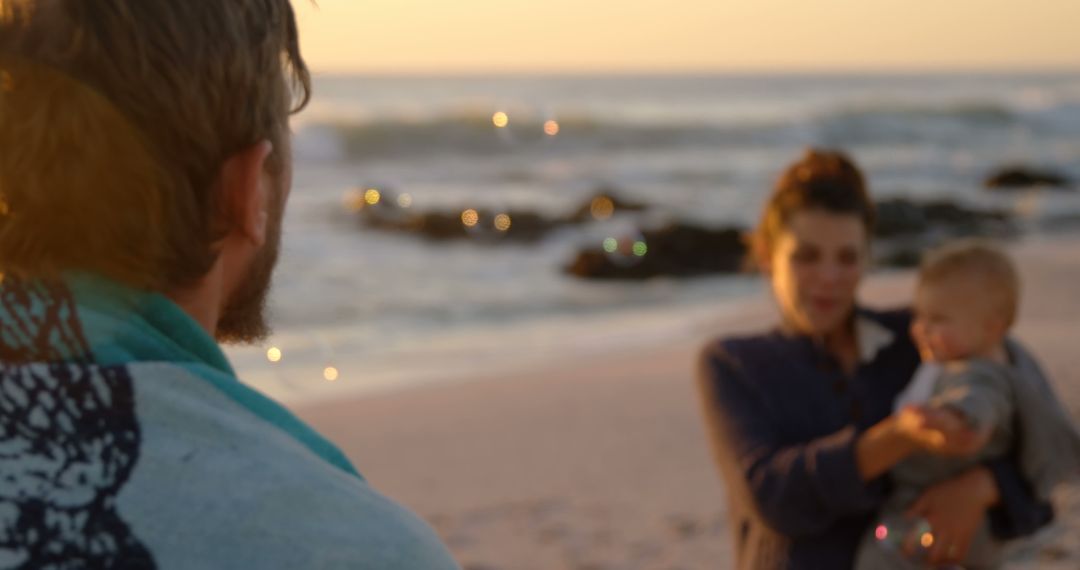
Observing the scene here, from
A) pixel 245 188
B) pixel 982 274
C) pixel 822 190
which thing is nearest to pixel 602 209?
pixel 822 190

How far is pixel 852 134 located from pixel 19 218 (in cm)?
3335

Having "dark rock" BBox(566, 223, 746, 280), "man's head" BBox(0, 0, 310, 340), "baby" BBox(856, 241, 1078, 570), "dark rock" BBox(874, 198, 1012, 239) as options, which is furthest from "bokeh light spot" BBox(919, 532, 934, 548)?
"dark rock" BBox(874, 198, 1012, 239)

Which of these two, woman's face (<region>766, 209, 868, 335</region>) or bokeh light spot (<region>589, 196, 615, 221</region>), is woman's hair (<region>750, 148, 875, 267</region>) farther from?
bokeh light spot (<region>589, 196, 615, 221</region>)

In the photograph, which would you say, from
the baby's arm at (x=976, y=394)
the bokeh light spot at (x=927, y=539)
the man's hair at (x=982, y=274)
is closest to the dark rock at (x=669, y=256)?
the man's hair at (x=982, y=274)

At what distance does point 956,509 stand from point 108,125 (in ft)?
6.98

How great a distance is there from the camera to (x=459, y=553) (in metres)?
5.69

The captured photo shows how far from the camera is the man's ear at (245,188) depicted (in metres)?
1.17

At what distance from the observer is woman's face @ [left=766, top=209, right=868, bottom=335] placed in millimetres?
3029

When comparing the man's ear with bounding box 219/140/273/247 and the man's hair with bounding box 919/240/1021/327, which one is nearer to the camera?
the man's ear with bounding box 219/140/273/247

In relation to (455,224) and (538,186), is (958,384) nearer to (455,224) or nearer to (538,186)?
(455,224)

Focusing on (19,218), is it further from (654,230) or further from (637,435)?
Result: (654,230)

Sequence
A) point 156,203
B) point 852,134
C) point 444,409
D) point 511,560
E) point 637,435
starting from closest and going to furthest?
1. point 156,203
2. point 511,560
3. point 637,435
4. point 444,409
5. point 852,134

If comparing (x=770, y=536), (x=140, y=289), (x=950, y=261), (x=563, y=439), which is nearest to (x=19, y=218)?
(x=140, y=289)

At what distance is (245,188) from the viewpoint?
1.18 m
